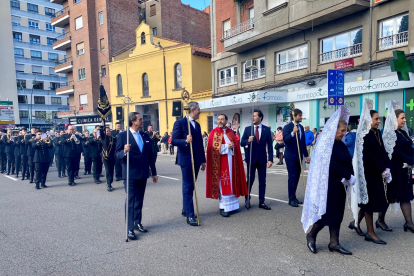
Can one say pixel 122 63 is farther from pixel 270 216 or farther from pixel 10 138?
pixel 270 216

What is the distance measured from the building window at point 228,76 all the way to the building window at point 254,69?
48.5 inches

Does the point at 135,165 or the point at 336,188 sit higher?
the point at 135,165

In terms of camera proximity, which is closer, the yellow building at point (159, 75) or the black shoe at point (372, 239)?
the black shoe at point (372, 239)

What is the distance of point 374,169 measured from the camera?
14.6ft

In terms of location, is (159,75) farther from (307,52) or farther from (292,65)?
Result: (307,52)

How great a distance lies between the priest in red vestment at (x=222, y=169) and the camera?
5984 mm

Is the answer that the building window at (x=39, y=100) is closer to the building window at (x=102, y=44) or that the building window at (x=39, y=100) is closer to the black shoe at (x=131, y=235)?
the building window at (x=102, y=44)

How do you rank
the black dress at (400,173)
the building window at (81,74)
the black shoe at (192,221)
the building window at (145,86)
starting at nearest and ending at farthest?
the black dress at (400,173) < the black shoe at (192,221) < the building window at (145,86) < the building window at (81,74)

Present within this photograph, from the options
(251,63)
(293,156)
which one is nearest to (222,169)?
(293,156)

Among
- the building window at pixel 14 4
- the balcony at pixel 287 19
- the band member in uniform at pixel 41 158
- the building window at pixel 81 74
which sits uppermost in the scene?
the building window at pixel 14 4

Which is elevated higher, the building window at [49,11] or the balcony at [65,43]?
the building window at [49,11]

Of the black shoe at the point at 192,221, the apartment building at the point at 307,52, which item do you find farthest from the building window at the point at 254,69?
the black shoe at the point at 192,221

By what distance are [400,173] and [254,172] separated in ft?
9.12

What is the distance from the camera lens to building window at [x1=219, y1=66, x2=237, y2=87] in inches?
850
